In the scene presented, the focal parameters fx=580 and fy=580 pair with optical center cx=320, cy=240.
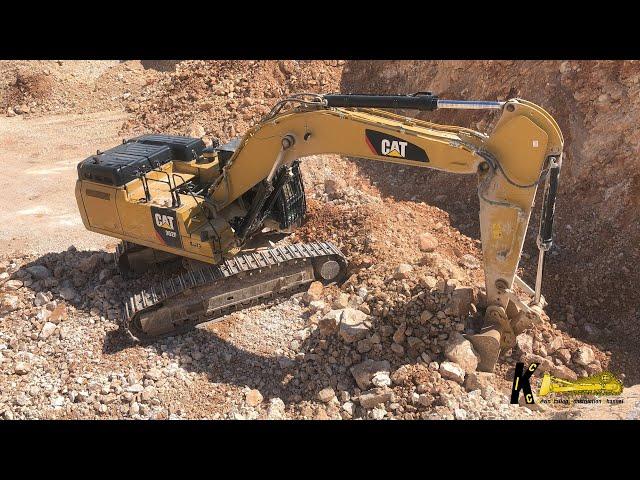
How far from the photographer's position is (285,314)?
Answer: 845 centimetres

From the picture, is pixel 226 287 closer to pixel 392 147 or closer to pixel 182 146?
pixel 182 146

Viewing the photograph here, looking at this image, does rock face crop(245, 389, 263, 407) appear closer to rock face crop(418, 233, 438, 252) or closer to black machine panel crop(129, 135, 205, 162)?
rock face crop(418, 233, 438, 252)

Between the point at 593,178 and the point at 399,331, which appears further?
the point at 593,178

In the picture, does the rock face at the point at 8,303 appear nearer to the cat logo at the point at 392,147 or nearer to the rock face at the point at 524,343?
the cat logo at the point at 392,147

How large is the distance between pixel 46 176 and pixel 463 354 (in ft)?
36.8

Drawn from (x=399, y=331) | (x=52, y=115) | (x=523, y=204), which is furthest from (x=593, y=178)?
(x=52, y=115)

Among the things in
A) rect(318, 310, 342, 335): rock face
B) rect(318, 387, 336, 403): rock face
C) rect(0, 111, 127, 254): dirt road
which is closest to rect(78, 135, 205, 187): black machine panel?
rect(0, 111, 127, 254): dirt road

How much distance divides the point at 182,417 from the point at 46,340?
2.57 metres

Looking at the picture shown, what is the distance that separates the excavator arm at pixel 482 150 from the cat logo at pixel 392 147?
0.01 metres

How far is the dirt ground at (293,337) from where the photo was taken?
22.3ft

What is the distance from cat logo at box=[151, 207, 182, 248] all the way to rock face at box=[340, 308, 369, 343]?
2566mm

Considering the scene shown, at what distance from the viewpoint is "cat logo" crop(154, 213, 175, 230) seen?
796 centimetres

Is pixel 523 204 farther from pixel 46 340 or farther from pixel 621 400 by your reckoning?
pixel 46 340

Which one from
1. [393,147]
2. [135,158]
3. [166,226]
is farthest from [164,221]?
[393,147]
